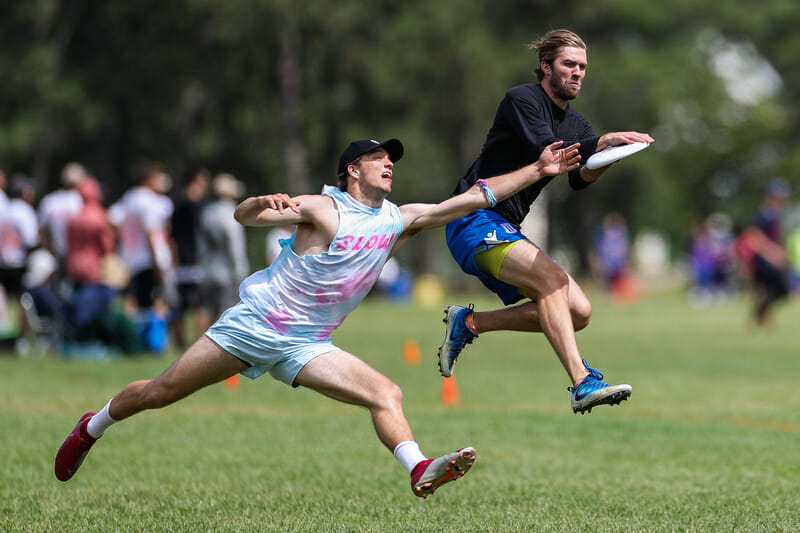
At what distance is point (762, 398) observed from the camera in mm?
12047

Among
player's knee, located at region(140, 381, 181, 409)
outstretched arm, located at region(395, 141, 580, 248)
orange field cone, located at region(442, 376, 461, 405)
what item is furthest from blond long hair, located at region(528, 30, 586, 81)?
orange field cone, located at region(442, 376, 461, 405)

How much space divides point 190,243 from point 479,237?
9911 millimetres

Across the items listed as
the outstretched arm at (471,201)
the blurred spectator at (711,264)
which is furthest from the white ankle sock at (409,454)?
the blurred spectator at (711,264)

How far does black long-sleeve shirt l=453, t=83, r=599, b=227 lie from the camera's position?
640 cm

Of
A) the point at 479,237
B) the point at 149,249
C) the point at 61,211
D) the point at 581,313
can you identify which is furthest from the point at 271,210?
the point at 61,211

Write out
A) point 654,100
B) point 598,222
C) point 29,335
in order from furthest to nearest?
point 598,222
point 654,100
point 29,335

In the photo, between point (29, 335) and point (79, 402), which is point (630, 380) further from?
point (29, 335)

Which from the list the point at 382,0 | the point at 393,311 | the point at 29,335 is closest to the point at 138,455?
the point at 29,335

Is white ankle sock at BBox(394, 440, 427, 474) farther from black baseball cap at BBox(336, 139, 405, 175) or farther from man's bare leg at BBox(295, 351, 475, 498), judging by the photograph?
black baseball cap at BBox(336, 139, 405, 175)

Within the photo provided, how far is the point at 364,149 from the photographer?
20.0 feet

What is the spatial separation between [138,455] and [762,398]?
6.89 m

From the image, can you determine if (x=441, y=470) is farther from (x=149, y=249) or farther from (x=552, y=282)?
(x=149, y=249)

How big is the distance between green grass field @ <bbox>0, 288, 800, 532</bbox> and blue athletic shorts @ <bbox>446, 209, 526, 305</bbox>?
4.84ft

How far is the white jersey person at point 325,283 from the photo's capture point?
233 inches
